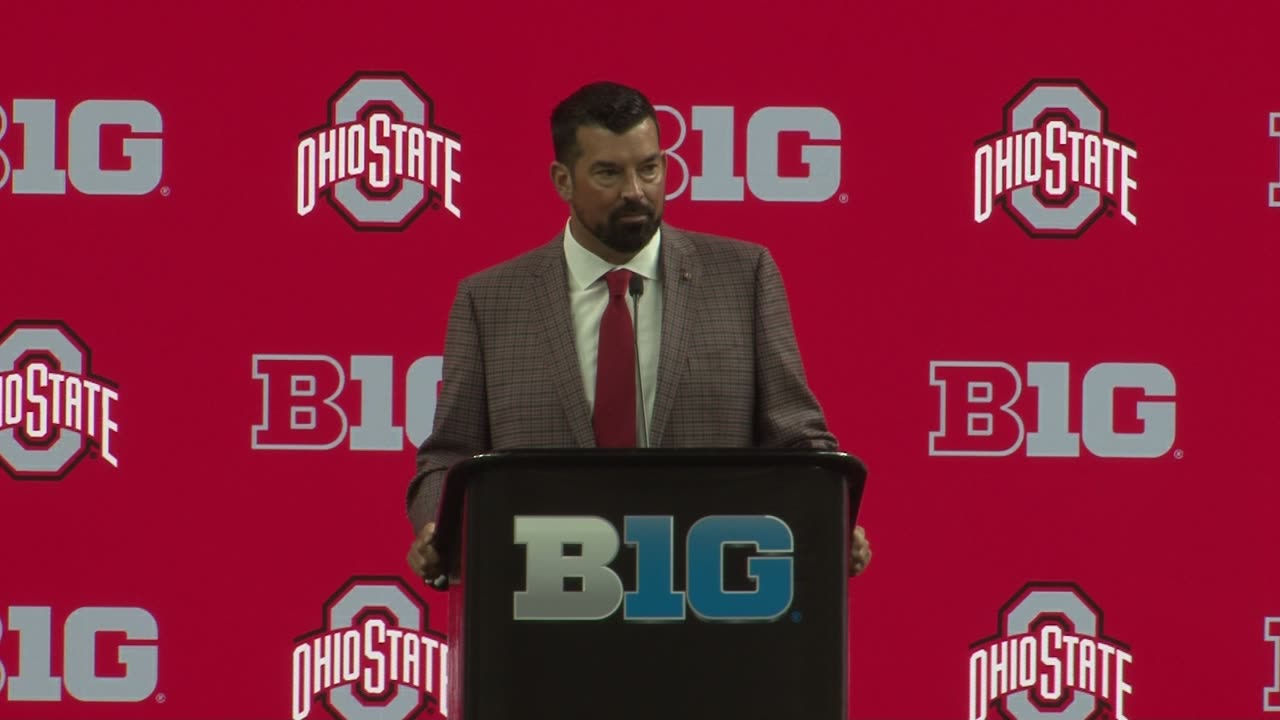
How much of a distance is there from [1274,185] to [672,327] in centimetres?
178

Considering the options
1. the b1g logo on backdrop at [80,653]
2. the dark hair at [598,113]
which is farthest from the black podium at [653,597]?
the b1g logo on backdrop at [80,653]

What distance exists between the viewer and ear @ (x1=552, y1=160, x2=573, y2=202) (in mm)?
2506

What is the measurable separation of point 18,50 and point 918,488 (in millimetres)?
2083

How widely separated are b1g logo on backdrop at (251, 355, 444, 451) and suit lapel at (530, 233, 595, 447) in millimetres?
1143

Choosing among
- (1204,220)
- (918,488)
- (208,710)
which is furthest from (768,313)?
(208,710)

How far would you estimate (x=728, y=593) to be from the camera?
2.01 metres

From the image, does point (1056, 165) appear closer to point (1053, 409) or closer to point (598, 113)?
point (1053, 409)

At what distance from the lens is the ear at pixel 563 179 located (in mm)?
2506

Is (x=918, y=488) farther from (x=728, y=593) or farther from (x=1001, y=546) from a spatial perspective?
(x=728, y=593)

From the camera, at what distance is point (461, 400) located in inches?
101

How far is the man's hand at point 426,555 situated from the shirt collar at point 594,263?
1.55 ft

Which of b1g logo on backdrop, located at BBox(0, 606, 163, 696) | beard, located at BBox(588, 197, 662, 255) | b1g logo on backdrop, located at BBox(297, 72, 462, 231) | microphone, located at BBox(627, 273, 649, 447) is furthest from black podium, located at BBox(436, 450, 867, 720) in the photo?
b1g logo on backdrop, located at BBox(0, 606, 163, 696)

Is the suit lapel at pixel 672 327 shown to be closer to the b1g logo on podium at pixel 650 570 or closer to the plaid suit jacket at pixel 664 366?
the plaid suit jacket at pixel 664 366

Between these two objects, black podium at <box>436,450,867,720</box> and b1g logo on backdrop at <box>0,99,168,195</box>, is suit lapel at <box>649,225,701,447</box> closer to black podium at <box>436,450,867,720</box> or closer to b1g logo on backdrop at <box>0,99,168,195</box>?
black podium at <box>436,450,867,720</box>
